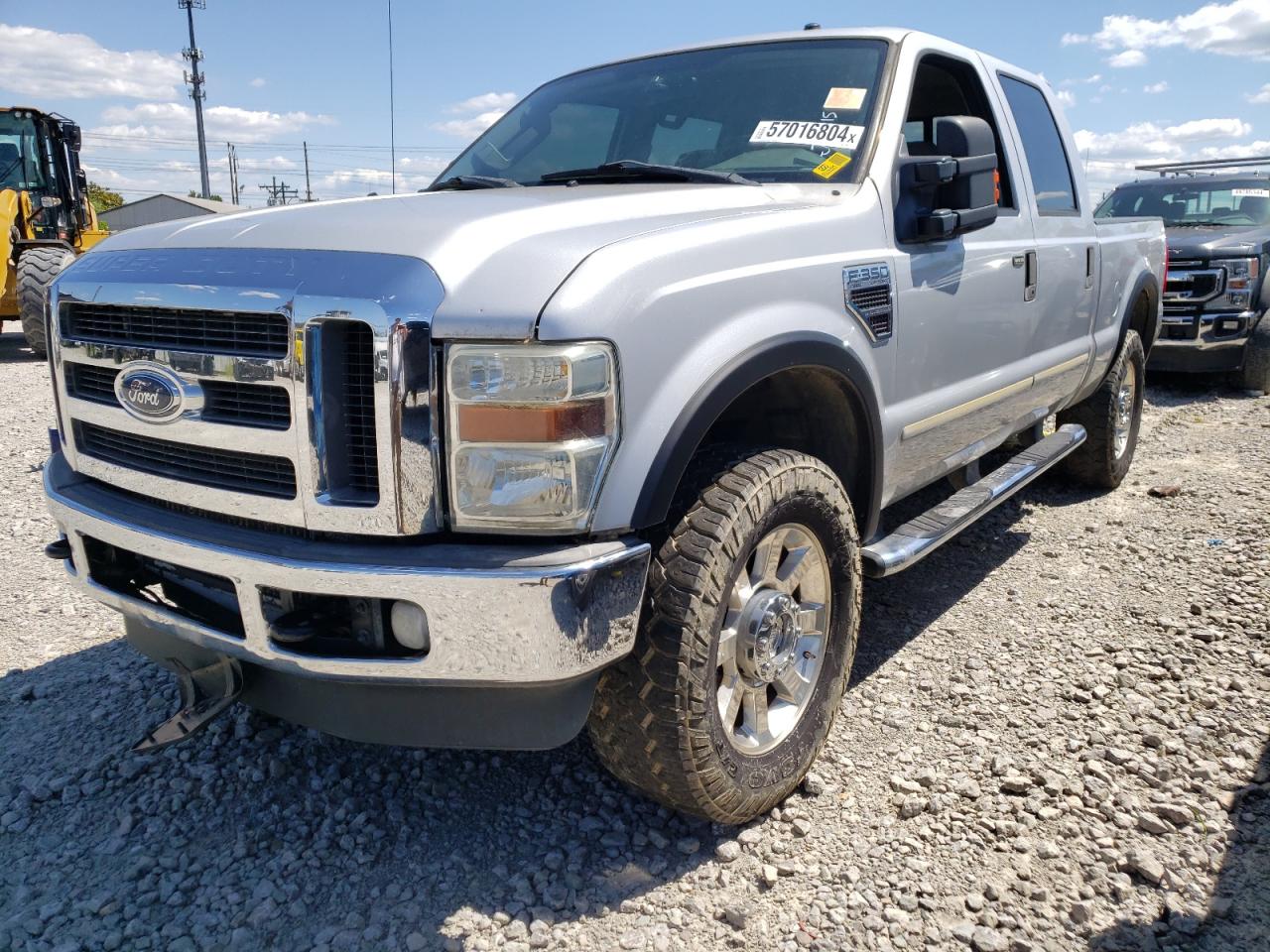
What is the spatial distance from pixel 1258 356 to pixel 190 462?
29.2 ft

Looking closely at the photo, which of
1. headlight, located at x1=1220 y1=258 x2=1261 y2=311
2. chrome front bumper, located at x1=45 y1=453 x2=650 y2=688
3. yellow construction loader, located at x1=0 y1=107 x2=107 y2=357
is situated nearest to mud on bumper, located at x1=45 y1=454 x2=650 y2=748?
chrome front bumper, located at x1=45 y1=453 x2=650 y2=688

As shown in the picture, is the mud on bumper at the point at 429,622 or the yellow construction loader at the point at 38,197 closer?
the mud on bumper at the point at 429,622

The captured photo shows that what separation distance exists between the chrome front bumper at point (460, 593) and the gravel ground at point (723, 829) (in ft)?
2.06

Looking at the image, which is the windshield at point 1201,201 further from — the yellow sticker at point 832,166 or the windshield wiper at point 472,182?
the windshield wiper at point 472,182

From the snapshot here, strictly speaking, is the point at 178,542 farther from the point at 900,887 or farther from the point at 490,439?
the point at 900,887

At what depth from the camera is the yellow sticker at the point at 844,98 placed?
2961mm

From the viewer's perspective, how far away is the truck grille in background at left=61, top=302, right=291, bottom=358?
194 cm

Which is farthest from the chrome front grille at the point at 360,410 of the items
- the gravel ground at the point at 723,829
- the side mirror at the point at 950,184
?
the side mirror at the point at 950,184

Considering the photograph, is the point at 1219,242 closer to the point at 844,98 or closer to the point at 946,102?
the point at 946,102

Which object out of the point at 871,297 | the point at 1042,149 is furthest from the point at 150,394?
the point at 1042,149

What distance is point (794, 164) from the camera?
290 centimetres

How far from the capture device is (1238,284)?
848cm

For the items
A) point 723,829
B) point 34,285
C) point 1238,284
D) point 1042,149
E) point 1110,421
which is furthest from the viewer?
point 34,285

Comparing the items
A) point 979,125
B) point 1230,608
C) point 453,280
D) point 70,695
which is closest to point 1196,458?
point 1230,608
